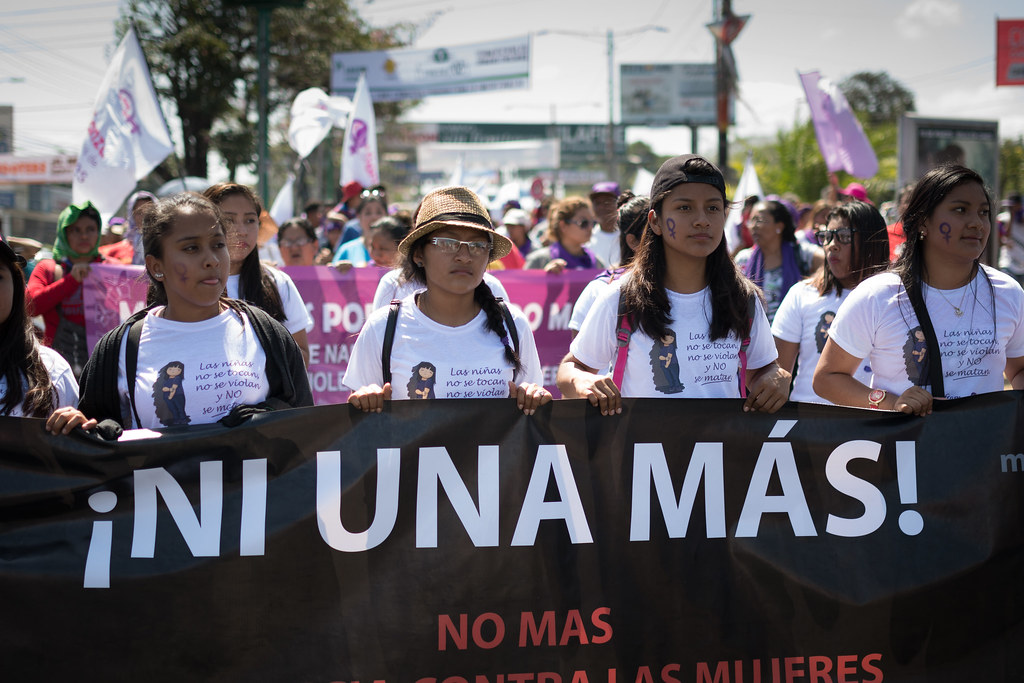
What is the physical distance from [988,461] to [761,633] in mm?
955

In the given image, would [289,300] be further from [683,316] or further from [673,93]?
[673,93]

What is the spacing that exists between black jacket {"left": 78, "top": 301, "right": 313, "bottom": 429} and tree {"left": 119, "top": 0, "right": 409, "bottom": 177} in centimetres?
2419

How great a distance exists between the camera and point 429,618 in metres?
2.54

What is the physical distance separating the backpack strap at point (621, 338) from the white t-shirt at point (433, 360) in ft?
0.95

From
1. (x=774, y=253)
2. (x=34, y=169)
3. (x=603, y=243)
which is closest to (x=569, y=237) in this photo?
(x=603, y=243)

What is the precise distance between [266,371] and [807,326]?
2812mm

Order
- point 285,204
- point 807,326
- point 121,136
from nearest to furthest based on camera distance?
point 807,326 → point 121,136 → point 285,204

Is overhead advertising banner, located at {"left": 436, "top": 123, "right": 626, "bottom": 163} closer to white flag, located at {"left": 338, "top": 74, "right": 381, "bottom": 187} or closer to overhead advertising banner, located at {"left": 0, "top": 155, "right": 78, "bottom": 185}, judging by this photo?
overhead advertising banner, located at {"left": 0, "top": 155, "right": 78, "bottom": 185}

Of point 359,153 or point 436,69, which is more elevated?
point 436,69

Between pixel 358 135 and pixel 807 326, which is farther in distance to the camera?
pixel 358 135

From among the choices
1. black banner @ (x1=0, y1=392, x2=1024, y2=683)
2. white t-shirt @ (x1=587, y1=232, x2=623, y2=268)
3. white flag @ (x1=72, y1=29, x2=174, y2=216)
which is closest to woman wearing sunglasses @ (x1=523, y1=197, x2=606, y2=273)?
white t-shirt @ (x1=587, y1=232, x2=623, y2=268)

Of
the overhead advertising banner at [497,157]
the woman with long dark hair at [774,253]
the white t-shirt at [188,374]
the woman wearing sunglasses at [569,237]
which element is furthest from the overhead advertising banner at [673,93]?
the white t-shirt at [188,374]

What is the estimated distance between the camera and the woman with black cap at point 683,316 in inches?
116

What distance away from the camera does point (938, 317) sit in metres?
2.95
